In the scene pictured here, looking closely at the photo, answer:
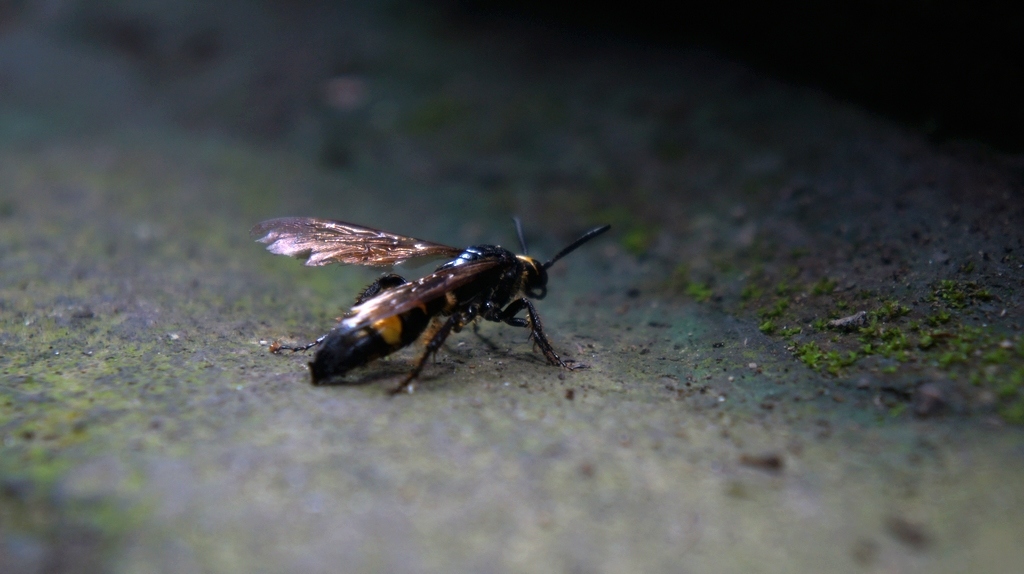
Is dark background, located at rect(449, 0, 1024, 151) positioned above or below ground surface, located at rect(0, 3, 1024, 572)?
above

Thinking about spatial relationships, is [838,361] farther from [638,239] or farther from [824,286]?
[638,239]

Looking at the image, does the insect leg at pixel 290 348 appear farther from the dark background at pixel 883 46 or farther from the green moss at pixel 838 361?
the dark background at pixel 883 46

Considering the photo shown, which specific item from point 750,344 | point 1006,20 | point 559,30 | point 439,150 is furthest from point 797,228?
point 559,30

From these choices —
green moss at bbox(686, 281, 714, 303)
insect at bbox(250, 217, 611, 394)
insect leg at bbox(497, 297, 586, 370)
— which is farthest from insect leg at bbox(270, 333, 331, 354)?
green moss at bbox(686, 281, 714, 303)

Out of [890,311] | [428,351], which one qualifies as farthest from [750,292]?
[428,351]

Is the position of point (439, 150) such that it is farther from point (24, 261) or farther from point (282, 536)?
point (282, 536)

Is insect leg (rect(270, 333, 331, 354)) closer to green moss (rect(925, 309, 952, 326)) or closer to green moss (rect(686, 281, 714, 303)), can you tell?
green moss (rect(686, 281, 714, 303))
